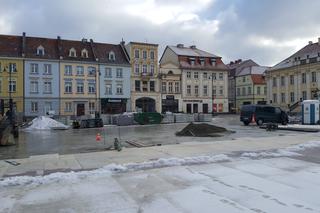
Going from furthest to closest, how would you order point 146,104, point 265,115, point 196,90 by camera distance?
1. point 196,90
2. point 146,104
3. point 265,115

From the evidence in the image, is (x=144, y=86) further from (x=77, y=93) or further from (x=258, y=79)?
(x=258, y=79)

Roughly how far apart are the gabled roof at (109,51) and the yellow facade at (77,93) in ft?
8.12

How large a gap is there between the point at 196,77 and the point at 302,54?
21861 mm

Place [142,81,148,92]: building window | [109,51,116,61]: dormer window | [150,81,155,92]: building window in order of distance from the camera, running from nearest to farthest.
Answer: [109,51,116,61]: dormer window
[142,81,148,92]: building window
[150,81,155,92]: building window

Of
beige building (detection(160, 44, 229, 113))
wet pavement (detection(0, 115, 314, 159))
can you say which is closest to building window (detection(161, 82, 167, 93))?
beige building (detection(160, 44, 229, 113))

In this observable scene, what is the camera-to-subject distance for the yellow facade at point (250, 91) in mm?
88938

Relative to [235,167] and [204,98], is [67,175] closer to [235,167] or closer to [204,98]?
[235,167]

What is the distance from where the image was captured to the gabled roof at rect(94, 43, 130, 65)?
64.9 m

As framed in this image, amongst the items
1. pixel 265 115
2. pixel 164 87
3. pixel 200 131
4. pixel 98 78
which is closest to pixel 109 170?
pixel 200 131

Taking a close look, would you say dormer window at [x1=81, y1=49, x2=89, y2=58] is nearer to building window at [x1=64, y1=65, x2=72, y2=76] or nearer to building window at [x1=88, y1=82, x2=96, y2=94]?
building window at [x1=64, y1=65, x2=72, y2=76]

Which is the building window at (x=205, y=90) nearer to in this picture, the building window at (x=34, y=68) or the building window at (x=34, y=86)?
the building window at (x=34, y=86)

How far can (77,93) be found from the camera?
203ft

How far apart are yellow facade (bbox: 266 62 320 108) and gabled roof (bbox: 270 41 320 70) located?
112 centimetres

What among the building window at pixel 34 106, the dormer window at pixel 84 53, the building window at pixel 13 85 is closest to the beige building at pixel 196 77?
the dormer window at pixel 84 53
